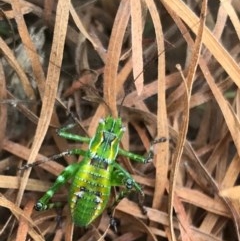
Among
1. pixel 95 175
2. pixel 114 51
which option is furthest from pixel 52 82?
pixel 95 175

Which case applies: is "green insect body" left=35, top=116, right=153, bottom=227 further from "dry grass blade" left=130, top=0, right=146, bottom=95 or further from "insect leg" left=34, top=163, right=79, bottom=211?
"dry grass blade" left=130, top=0, right=146, bottom=95

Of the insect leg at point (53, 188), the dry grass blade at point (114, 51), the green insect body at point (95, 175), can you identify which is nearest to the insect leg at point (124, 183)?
the green insect body at point (95, 175)

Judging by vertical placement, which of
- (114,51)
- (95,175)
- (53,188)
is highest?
(114,51)

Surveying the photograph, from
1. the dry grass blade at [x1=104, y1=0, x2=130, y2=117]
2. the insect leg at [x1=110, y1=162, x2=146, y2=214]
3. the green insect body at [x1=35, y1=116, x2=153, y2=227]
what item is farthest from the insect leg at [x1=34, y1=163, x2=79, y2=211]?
the dry grass blade at [x1=104, y1=0, x2=130, y2=117]

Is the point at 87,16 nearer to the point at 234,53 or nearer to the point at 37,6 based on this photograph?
the point at 37,6

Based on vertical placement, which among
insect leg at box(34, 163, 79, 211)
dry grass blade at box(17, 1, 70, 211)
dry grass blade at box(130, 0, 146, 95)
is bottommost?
insect leg at box(34, 163, 79, 211)

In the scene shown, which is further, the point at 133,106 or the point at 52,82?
the point at 133,106

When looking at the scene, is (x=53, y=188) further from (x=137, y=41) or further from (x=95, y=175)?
(x=137, y=41)
